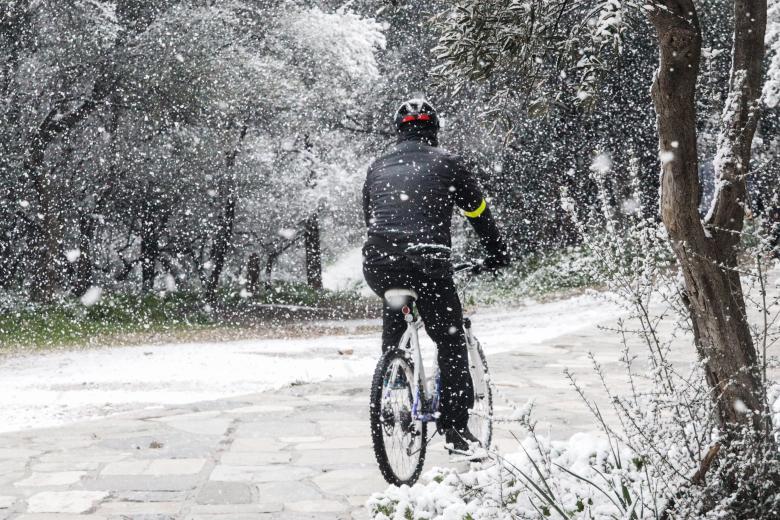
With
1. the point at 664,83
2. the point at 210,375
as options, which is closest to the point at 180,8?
the point at 210,375

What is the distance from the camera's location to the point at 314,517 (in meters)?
4.21

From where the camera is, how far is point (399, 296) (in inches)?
183

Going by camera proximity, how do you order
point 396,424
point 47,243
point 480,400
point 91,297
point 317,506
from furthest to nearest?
point 91,297, point 47,243, point 480,400, point 396,424, point 317,506

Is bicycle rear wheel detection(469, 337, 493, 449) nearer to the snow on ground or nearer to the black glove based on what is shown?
the black glove

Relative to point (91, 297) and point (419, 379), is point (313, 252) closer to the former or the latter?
point (91, 297)

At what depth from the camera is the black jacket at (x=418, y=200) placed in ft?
15.3

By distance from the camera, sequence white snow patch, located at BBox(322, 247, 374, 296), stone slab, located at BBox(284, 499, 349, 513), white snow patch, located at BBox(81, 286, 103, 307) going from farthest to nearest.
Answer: white snow patch, located at BBox(322, 247, 374, 296) < white snow patch, located at BBox(81, 286, 103, 307) < stone slab, located at BBox(284, 499, 349, 513)

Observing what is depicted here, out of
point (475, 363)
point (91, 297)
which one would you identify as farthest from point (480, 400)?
point (91, 297)

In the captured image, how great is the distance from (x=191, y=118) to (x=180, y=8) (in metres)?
2.01

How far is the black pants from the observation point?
15.3 feet

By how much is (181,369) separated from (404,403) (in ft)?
19.4

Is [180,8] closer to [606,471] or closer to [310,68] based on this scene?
[310,68]

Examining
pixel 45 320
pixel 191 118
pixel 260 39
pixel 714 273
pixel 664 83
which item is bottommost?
pixel 45 320

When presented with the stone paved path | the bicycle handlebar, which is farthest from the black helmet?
the stone paved path
